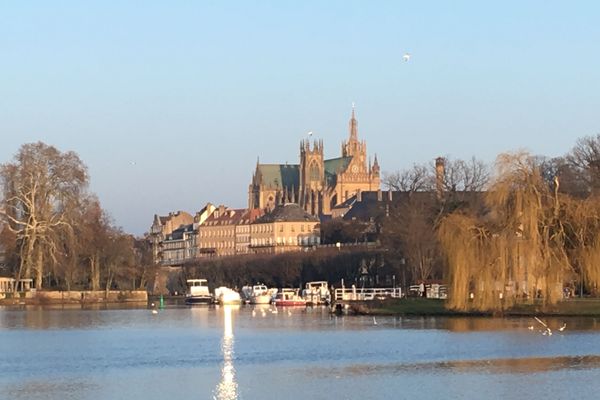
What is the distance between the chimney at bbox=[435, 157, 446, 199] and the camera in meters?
116

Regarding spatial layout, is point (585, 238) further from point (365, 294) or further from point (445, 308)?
point (365, 294)

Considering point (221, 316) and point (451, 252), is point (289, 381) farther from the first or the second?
point (221, 316)


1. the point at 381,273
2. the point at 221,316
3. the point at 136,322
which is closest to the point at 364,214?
the point at 381,273

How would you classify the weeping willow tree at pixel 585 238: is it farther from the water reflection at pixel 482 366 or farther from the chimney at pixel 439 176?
the chimney at pixel 439 176

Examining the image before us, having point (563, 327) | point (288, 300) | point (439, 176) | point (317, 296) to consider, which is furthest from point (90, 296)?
point (563, 327)

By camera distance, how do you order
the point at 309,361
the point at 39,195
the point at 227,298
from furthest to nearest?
1. the point at 227,298
2. the point at 39,195
3. the point at 309,361

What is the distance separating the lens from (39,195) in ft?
375

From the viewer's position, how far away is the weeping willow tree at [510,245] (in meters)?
65.1

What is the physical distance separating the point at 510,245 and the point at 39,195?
188 feet

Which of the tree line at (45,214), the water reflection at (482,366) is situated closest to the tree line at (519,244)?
the water reflection at (482,366)

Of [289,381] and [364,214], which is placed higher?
[364,214]

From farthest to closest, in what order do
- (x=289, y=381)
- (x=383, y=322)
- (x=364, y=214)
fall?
1. (x=364, y=214)
2. (x=383, y=322)
3. (x=289, y=381)

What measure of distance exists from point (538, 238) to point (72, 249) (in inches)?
2257

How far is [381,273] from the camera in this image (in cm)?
13388
